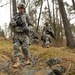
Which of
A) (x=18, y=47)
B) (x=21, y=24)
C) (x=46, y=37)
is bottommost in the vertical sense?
(x=46, y=37)

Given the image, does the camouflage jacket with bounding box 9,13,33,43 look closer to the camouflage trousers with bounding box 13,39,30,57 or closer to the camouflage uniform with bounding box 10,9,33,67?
the camouflage uniform with bounding box 10,9,33,67

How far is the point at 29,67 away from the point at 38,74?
73cm

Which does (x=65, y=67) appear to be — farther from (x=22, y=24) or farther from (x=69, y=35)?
(x=69, y=35)

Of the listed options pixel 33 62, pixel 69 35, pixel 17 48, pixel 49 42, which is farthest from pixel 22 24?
pixel 49 42

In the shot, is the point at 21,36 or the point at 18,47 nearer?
the point at 18,47

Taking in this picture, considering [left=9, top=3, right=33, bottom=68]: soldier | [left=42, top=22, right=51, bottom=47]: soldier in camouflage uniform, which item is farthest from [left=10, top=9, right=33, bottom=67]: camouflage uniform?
[left=42, top=22, right=51, bottom=47]: soldier in camouflage uniform

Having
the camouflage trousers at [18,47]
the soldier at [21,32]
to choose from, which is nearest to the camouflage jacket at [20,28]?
the soldier at [21,32]

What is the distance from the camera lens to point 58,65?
8.20 m

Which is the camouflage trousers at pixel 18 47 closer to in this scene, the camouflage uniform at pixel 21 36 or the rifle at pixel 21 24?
the camouflage uniform at pixel 21 36

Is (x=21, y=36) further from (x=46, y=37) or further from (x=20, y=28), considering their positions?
(x=46, y=37)

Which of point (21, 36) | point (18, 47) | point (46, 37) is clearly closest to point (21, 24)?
point (21, 36)

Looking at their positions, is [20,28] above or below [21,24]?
below

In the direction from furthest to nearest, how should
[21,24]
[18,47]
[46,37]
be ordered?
[46,37] → [21,24] → [18,47]

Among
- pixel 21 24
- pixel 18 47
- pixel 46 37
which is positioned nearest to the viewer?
pixel 18 47
